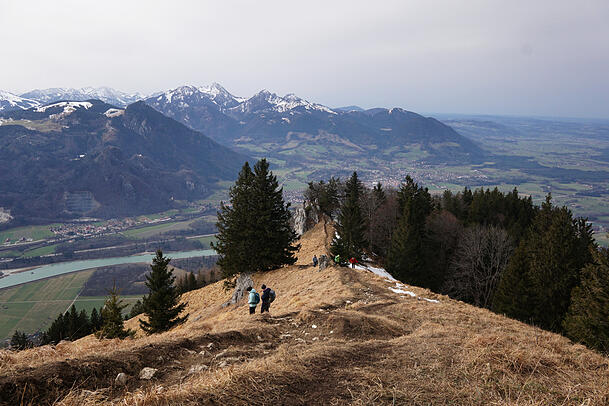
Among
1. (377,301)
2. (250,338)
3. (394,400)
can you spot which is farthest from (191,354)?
(377,301)

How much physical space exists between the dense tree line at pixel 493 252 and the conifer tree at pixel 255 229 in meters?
6.11

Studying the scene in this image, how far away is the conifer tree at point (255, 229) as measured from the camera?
1185 inches

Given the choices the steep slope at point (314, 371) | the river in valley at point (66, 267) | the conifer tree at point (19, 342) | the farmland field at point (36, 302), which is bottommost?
the river in valley at point (66, 267)

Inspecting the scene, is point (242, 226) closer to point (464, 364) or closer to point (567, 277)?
point (464, 364)

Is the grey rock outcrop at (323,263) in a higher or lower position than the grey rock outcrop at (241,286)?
higher

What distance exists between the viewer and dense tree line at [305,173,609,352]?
64.6 feet

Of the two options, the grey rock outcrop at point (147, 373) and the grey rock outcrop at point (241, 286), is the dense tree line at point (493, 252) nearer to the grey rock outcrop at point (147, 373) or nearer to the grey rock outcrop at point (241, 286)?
the grey rock outcrop at point (241, 286)

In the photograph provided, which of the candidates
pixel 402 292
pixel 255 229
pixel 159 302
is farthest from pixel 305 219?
pixel 402 292

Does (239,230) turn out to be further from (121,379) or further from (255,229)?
(121,379)

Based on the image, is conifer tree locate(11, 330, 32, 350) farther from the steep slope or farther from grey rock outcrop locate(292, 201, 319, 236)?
grey rock outcrop locate(292, 201, 319, 236)

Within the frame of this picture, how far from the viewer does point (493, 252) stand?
38531 millimetres

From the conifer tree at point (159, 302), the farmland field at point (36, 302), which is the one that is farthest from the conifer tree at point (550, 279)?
the farmland field at point (36, 302)

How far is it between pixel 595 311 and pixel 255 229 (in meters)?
24.9

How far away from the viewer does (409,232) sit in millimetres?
38438
